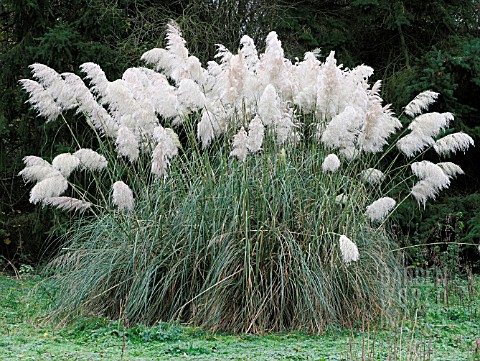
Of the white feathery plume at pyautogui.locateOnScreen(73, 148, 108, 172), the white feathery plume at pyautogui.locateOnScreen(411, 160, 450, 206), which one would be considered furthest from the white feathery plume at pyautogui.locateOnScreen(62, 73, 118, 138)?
the white feathery plume at pyautogui.locateOnScreen(411, 160, 450, 206)

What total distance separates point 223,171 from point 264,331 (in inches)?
58.7

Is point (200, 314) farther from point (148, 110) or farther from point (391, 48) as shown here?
point (391, 48)

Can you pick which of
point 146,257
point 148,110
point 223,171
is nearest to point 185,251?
point 146,257

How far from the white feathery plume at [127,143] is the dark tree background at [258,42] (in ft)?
14.7

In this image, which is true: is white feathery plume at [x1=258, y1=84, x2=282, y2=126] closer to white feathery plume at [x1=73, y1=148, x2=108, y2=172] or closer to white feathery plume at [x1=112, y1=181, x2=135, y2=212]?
white feathery plume at [x1=112, y1=181, x2=135, y2=212]

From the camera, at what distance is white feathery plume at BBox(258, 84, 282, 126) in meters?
6.59

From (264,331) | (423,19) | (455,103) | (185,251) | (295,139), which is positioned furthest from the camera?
(423,19)

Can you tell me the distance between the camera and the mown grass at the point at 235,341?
17.7ft

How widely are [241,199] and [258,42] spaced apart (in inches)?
252

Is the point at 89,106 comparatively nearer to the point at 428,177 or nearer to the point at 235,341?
the point at 235,341

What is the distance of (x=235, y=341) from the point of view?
604cm

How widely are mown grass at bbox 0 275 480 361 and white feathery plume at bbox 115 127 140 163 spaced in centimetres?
146

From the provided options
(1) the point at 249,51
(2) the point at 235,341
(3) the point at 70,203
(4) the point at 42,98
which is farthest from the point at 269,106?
(4) the point at 42,98

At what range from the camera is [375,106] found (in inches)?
279
